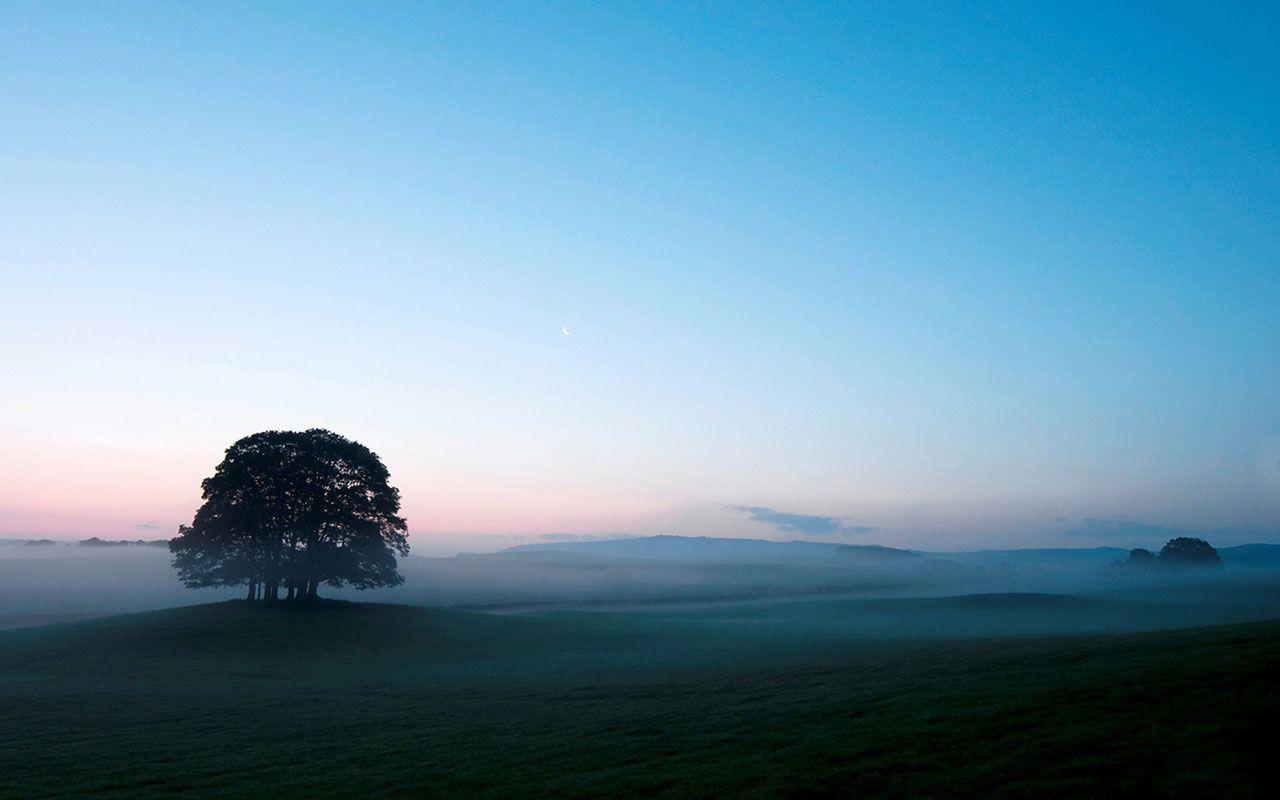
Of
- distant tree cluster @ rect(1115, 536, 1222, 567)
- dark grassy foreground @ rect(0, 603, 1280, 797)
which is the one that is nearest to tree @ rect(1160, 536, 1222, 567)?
distant tree cluster @ rect(1115, 536, 1222, 567)

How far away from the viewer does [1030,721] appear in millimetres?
14742

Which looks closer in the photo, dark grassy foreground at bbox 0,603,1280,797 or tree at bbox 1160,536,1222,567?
dark grassy foreground at bbox 0,603,1280,797

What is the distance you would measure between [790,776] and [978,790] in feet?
10.1

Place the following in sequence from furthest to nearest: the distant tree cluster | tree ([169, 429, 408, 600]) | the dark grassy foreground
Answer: the distant tree cluster
tree ([169, 429, 408, 600])
the dark grassy foreground

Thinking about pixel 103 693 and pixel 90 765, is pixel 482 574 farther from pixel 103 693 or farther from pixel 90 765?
pixel 90 765

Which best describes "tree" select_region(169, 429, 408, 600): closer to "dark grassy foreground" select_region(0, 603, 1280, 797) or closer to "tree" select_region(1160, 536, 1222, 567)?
"dark grassy foreground" select_region(0, 603, 1280, 797)

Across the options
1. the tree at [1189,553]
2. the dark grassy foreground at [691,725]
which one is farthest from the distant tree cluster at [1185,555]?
the dark grassy foreground at [691,725]

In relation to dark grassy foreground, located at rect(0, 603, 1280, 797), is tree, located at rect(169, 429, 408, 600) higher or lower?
higher

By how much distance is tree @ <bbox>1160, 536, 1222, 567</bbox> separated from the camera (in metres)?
A: 149

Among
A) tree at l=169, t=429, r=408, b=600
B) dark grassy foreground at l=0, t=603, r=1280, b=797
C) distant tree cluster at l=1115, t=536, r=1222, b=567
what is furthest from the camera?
distant tree cluster at l=1115, t=536, r=1222, b=567

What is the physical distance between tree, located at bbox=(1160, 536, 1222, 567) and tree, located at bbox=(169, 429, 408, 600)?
498 ft

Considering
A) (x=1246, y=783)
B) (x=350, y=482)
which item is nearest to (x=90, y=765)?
(x=1246, y=783)

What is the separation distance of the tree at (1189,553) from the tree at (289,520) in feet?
498

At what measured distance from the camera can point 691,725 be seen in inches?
765
